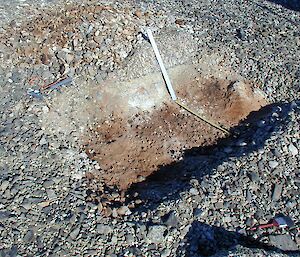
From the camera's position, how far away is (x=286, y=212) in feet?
22.2

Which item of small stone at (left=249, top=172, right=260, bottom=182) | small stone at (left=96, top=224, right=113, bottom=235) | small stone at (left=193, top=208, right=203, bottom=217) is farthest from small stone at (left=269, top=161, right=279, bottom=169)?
small stone at (left=96, top=224, right=113, bottom=235)

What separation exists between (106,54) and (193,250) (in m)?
4.65

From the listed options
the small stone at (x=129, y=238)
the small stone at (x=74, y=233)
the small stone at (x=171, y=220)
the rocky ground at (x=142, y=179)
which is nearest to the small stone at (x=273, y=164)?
the rocky ground at (x=142, y=179)

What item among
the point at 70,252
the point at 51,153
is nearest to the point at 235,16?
the point at 51,153

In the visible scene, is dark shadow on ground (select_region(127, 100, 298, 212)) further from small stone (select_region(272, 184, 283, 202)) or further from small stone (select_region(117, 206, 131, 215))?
small stone (select_region(272, 184, 283, 202))

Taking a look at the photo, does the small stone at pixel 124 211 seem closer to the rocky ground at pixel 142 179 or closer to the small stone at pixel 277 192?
the rocky ground at pixel 142 179

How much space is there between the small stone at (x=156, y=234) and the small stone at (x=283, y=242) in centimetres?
157

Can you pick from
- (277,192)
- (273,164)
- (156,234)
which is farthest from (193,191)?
(273,164)

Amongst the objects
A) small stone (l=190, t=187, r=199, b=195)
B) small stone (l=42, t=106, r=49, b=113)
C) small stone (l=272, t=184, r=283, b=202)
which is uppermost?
small stone (l=272, t=184, r=283, b=202)

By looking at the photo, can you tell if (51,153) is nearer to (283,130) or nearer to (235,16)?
(283,130)

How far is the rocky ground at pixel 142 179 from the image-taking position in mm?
6320

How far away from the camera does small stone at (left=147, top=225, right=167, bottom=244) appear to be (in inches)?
247

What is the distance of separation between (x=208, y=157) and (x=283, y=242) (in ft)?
7.06

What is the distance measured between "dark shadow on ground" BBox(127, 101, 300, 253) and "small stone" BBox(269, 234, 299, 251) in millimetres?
567
